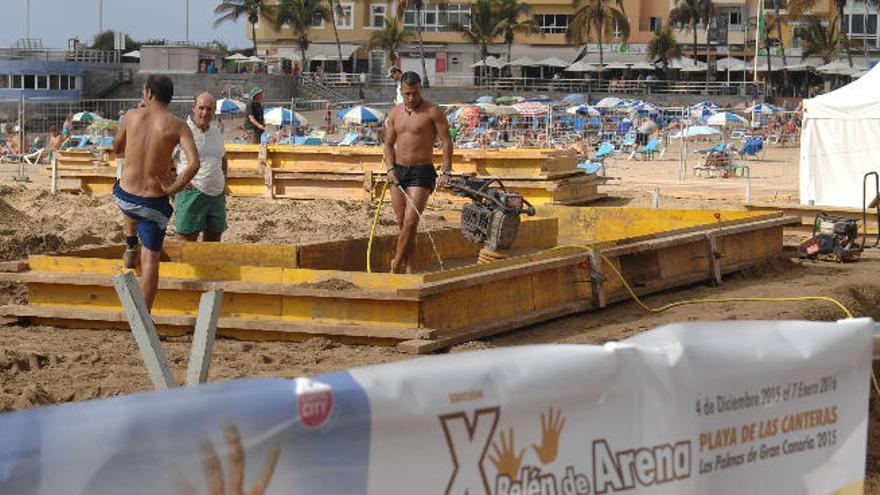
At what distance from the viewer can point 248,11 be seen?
98.2 m

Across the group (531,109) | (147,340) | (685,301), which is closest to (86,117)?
(531,109)

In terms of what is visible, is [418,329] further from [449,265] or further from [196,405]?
[196,405]

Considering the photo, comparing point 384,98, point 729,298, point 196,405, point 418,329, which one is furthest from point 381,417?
point 384,98

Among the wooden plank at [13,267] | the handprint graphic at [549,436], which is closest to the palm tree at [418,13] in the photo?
the wooden plank at [13,267]

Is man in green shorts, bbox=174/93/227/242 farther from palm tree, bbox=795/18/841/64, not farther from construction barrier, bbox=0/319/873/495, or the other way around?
palm tree, bbox=795/18/841/64

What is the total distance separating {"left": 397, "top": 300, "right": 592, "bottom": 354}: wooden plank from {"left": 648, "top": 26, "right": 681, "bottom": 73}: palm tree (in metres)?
A: 75.6

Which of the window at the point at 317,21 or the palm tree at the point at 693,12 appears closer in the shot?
the palm tree at the point at 693,12

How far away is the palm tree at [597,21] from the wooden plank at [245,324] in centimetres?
7870

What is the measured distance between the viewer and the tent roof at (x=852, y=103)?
21922 mm

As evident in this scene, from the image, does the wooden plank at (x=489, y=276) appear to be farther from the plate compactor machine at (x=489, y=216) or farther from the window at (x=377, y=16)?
the window at (x=377, y=16)

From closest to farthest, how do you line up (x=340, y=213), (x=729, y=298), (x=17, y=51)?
(x=729, y=298) → (x=340, y=213) → (x=17, y=51)

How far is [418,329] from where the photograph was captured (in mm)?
9047

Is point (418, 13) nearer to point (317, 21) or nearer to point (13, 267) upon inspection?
point (317, 21)

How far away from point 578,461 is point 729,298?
28.3 feet
